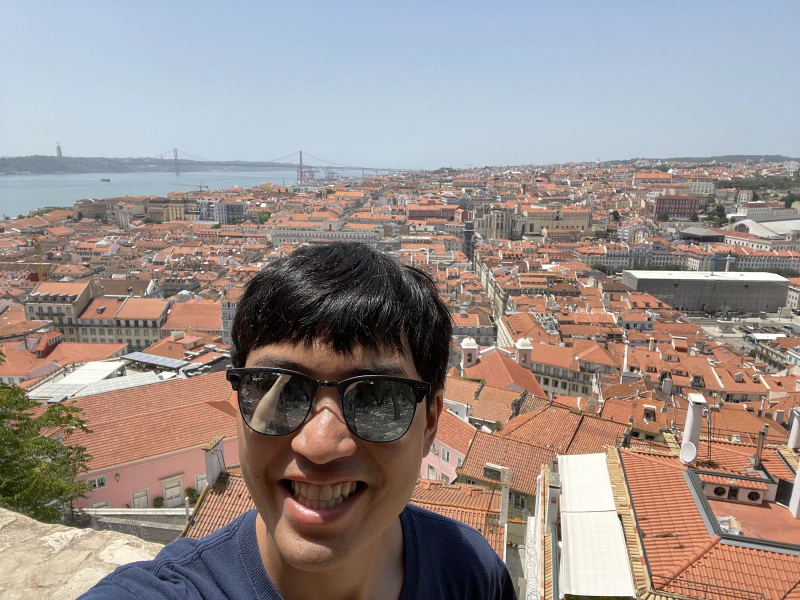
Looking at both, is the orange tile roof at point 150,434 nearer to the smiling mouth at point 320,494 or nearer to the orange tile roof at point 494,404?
the orange tile roof at point 494,404

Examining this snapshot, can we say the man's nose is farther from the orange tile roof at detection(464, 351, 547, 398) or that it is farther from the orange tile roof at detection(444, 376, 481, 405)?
the orange tile roof at detection(464, 351, 547, 398)

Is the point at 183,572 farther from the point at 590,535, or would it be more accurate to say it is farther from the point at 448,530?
the point at 590,535

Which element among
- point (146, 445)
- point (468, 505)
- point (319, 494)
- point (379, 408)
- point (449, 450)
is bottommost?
point (449, 450)

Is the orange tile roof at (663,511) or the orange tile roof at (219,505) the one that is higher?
the orange tile roof at (663,511)

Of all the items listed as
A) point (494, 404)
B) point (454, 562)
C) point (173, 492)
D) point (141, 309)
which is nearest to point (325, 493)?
point (454, 562)

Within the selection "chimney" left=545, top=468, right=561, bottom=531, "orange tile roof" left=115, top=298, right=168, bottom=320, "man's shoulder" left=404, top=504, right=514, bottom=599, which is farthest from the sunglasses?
"orange tile roof" left=115, top=298, right=168, bottom=320

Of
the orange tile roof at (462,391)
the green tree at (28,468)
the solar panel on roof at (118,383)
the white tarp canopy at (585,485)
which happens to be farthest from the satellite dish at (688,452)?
the solar panel on roof at (118,383)
